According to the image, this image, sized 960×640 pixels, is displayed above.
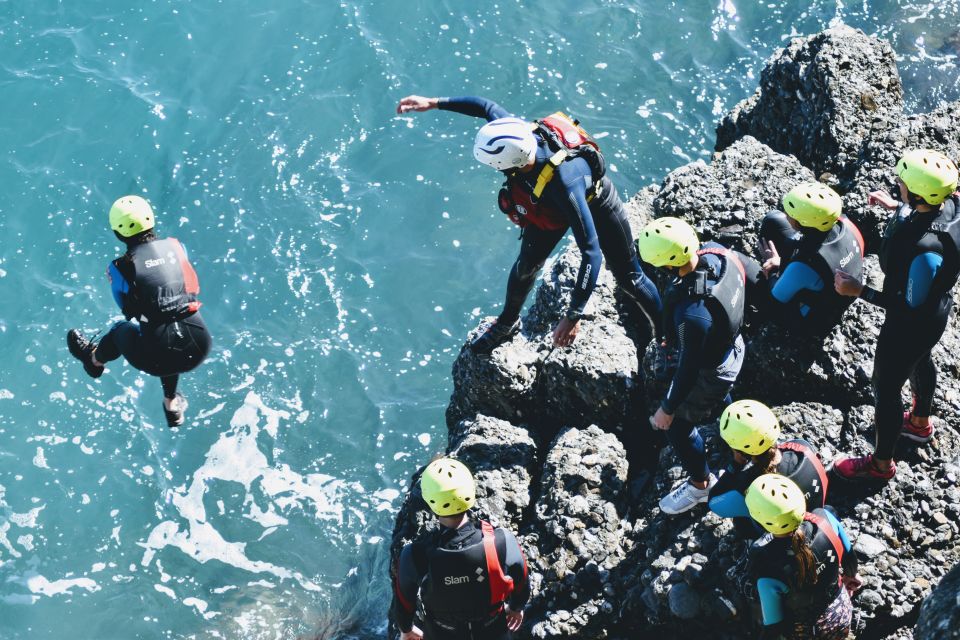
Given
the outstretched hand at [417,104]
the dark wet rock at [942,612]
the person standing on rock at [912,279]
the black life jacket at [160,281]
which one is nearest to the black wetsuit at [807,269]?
the person standing on rock at [912,279]

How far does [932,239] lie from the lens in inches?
288

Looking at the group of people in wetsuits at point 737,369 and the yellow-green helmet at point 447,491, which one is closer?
the group of people in wetsuits at point 737,369

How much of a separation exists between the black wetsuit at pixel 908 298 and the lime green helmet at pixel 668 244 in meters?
1.55

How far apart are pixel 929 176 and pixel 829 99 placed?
15.2 feet

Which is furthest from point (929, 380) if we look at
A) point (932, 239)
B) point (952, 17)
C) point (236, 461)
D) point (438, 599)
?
point (952, 17)

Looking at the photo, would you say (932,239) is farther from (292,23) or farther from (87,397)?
(292,23)

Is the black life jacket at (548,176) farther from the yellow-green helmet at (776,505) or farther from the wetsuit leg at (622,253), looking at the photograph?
the yellow-green helmet at (776,505)

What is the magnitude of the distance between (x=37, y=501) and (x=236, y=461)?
102 inches

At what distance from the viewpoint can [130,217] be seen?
30.2 feet

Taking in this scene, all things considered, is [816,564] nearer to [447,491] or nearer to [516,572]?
[516,572]

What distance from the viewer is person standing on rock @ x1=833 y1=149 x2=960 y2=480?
733 cm

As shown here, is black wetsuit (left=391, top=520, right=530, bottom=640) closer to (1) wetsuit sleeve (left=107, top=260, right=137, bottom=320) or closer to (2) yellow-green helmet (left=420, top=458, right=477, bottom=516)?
(2) yellow-green helmet (left=420, top=458, right=477, bottom=516)

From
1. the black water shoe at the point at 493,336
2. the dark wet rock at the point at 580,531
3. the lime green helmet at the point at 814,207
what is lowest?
the dark wet rock at the point at 580,531

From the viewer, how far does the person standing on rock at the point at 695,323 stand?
7484 millimetres
